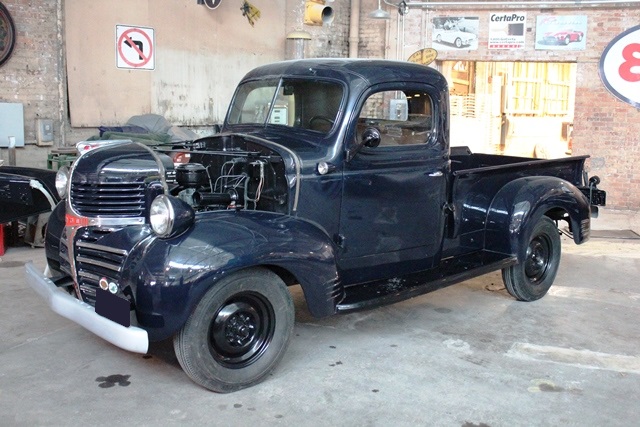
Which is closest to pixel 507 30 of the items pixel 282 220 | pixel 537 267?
pixel 537 267

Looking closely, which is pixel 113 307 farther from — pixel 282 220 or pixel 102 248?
pixel 282 220

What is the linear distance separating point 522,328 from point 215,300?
7.99 ft

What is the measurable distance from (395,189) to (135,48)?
5.69 metres

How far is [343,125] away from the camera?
4348 millimetres

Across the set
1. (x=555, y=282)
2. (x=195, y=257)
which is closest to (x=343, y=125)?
(x=195, y=257)

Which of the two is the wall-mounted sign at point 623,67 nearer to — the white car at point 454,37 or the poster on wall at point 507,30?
the poster on wall at point 507,30

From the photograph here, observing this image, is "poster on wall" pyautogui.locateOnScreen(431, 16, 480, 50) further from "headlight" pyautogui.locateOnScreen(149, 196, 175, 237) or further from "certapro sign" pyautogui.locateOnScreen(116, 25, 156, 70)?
"headlight" pyautogui.locateOnScreen(149, 196, 175, 237)

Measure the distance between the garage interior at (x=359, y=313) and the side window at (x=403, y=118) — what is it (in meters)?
1.31

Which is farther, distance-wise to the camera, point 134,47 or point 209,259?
point 134,47

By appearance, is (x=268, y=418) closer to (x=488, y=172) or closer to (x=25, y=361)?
(x=25, y=361)

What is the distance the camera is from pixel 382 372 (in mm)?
4078

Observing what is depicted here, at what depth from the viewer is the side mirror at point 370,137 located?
13.9 ft

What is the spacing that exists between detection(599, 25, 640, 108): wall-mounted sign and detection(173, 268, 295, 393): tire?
800 centimetres

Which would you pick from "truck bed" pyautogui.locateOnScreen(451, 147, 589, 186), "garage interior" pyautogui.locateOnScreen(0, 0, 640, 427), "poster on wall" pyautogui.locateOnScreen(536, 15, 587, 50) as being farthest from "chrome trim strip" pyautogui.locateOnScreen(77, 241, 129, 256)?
"poster on wall" pyautogui.locateOnScreen(536, 15, 587, 50)
